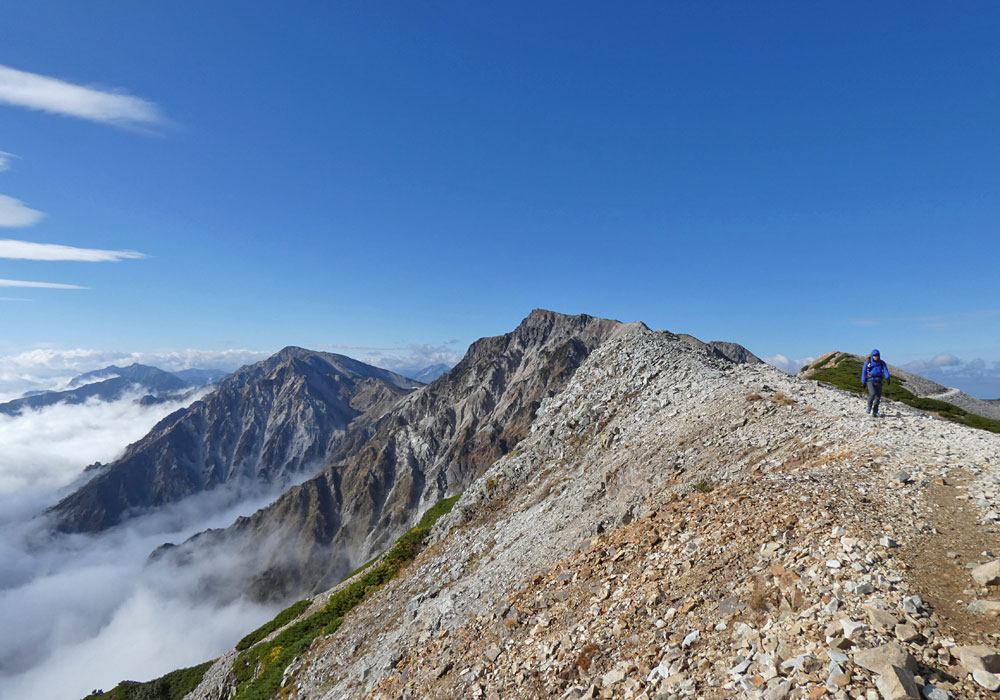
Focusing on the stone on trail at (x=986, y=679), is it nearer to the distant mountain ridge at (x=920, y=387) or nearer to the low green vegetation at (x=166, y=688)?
the distant mountain ridge at (x=920, y=387)

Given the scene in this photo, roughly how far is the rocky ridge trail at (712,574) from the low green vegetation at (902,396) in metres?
19.7

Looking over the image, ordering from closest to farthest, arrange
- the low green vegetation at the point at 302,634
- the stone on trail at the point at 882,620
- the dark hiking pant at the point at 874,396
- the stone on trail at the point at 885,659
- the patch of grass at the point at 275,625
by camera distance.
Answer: the stone on trail at the point at 885,659
the stone on trail at the point at 882,620
the dark hiking pant at the point at 874,396
the low green vegetation at the point at 302,634
the patch of grass at the point at 275,625

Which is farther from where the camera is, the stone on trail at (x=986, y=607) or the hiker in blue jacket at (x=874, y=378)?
the hiker in blue jacket at (x=874, y=378)

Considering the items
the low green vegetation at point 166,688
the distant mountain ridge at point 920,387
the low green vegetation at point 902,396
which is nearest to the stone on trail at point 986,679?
the low green vegetation at point 902,396

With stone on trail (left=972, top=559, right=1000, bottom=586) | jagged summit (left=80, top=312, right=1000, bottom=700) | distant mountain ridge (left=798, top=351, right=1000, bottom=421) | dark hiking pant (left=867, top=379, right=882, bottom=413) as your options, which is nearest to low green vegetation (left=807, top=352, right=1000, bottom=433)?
distant mountain ridge (left=798, top=351, right=1000, bottom=421)

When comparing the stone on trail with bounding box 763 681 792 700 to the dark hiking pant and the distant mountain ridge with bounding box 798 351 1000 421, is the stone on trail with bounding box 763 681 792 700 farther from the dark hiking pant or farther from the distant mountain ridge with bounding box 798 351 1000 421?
the distant mountain ridge with bounding box 798 351 1000 421

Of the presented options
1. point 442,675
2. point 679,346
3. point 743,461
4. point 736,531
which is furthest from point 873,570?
point 679,346

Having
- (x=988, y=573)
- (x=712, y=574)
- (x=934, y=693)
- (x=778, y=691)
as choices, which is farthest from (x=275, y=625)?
(x=988, y=573)

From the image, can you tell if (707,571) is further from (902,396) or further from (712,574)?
(902,396)

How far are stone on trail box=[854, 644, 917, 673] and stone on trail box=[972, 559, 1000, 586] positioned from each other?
3.12 meters

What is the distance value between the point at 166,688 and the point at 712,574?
65132 mm

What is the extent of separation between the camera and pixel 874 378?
2034 cm

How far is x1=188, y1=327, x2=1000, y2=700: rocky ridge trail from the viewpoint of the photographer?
25.8 feet

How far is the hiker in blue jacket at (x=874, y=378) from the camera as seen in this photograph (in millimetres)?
19562
